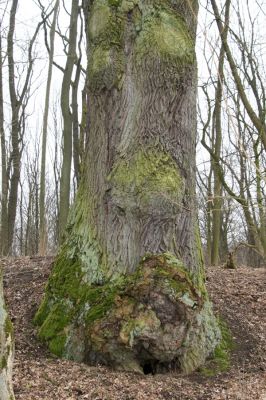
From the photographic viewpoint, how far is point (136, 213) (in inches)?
170

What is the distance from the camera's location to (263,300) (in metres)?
5.84

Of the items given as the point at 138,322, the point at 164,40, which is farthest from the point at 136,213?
the point at 164,40

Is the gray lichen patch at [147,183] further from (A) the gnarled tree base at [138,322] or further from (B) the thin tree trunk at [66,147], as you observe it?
(B) the thin tree trunk at [66,147]

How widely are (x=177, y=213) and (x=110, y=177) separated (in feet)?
2.30

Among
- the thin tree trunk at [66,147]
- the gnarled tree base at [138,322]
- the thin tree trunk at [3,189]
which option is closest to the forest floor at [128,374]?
the gnarled tree base at [138,322]

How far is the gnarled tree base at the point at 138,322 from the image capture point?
394 cm

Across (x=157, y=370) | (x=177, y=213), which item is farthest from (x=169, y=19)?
(x=157, y=370)

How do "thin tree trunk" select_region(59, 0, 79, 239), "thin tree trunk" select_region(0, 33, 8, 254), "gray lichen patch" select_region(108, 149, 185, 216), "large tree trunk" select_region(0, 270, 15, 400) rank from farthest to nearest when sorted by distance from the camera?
"thin tree trunk" select_region(0, 33, 8, 254), "thin tree trunk" select_region(59, 0, 79, 239), "gray lichen patch" select_region(108, 149, 185, 216), "large tree trunk" select_region(0, 270, 15, 400)

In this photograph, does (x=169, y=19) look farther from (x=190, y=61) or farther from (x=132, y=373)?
(x=132, y=373)

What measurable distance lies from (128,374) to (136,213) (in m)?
1.35

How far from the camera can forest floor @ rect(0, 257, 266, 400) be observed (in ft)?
11.6

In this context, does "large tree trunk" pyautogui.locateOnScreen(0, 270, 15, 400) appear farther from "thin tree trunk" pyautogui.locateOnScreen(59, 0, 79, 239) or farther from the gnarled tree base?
"thin tree trunk" pyautogui.locateOnScreen(59, 0, 79, 239)

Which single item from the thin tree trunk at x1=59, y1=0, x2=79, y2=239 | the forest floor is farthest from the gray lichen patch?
the thin tree trunk at x1=59, y1=0, x2=79, y2=239

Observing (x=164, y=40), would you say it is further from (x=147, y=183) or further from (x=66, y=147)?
(x=66, y=147)
